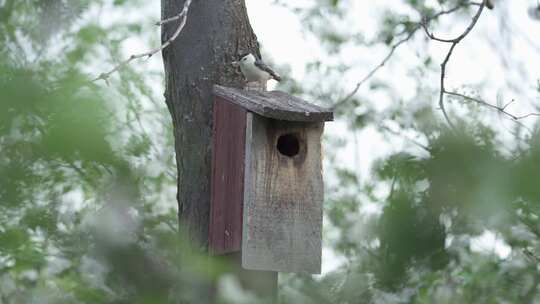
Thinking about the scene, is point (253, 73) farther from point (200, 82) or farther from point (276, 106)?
point (276, 106)

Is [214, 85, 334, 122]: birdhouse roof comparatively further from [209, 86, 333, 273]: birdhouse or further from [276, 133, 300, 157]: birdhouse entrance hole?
[276, 133, 300, 157]: birdhouse entrance hole

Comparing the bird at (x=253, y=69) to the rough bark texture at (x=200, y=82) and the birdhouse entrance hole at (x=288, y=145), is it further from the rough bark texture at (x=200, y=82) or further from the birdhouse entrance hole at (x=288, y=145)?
the birdhouse entrance hole at (x=288, y=145)

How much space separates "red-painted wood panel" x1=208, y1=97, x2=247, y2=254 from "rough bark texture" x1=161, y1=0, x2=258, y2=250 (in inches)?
2.8

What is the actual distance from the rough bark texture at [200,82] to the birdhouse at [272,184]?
19 cm

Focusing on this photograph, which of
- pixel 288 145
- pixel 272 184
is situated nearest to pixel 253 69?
pixel 288 145

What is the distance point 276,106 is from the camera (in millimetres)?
3662

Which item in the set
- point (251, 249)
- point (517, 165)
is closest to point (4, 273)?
point (251, 249)

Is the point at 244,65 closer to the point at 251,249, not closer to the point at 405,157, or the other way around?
the point at 251,249

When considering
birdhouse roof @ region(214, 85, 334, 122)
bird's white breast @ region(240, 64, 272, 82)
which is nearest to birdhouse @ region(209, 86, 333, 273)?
birdhouse roof @ region(214, 85, 334, 122)

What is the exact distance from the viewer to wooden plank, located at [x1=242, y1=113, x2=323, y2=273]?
370cm

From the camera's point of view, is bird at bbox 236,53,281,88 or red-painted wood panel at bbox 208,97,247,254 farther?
bird at bbox 236,53,281,88

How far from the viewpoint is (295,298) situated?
2.02 m

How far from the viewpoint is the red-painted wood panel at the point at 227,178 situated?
12.5ft

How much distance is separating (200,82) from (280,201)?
0.69 m
